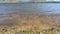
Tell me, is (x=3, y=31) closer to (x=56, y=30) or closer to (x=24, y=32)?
(x=24, y=32)

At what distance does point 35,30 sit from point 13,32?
123mm

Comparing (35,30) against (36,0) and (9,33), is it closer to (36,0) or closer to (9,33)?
(9,33)

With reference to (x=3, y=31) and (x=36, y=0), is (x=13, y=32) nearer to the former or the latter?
(x=3, y=31)

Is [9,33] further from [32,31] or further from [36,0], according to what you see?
[36,0]

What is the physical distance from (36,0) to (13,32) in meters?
2.45

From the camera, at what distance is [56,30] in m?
0.70

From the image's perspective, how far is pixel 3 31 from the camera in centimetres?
69

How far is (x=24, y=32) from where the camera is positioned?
669 mm

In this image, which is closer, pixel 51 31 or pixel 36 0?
pixel 51 31

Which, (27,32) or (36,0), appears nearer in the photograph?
(27,32)

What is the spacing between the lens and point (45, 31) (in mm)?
685

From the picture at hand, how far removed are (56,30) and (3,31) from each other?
30 cm

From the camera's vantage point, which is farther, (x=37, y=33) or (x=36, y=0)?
(x=36, y=0)

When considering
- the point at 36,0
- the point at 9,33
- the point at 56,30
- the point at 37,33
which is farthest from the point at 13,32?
the point at 36,0
